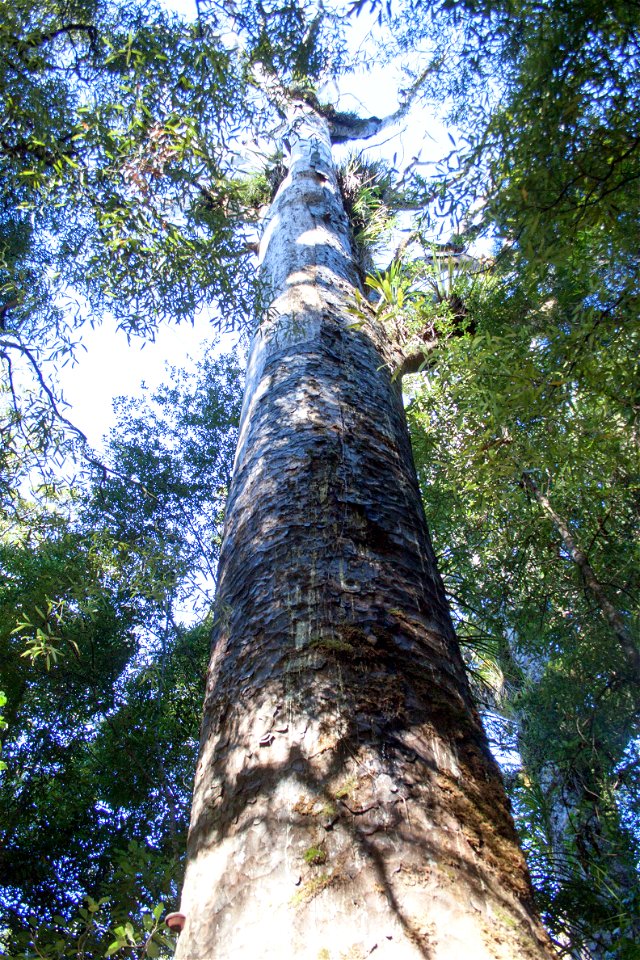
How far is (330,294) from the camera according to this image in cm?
316

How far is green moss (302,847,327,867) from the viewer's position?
1037 mm

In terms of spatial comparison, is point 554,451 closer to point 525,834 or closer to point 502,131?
point 502,131

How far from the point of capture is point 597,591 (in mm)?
3287

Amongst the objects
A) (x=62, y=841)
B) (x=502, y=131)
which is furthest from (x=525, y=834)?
(x=502, y=131)

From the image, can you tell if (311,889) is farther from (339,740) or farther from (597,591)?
(597,591)

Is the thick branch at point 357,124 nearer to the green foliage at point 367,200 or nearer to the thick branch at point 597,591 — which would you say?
the green foliage at point 367,200

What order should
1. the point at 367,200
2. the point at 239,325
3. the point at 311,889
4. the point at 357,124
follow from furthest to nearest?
the point at 357,124, the point at 367,200, the point at 239,325, the point at 311,889

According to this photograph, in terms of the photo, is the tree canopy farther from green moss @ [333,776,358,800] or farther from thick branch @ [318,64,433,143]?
thick branch @ [318,64,433,143]

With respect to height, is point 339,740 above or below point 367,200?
below

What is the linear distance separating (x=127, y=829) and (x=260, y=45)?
472 cm

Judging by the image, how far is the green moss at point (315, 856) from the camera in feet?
3.40

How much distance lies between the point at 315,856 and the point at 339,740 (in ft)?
0.74

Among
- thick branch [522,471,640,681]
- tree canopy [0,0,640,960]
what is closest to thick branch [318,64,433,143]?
tree canopy [0,0,640,960]

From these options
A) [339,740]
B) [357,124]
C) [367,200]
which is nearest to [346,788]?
[339,740]
